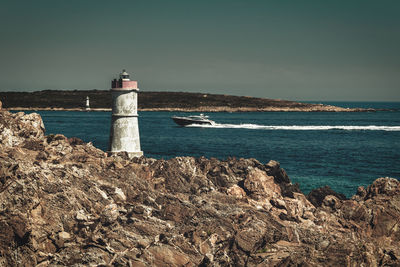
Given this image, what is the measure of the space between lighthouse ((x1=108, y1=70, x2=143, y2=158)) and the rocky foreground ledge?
11.8ft

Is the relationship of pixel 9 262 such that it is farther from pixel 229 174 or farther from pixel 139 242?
pixel 229 174

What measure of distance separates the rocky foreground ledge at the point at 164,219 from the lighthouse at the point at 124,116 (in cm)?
360

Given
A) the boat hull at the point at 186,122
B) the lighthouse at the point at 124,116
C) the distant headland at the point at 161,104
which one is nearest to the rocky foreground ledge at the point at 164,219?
the lighthouse at the point at 124,116

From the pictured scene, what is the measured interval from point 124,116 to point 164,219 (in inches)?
351

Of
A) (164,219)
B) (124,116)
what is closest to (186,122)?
(124,116)

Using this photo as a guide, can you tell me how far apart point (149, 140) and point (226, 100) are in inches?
5386

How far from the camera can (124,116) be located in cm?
2030

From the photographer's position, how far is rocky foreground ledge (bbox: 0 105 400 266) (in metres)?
10.4

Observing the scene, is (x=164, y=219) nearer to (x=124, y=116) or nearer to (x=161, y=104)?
(x=124, y=116)

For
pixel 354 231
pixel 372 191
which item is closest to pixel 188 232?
pixel 354 231

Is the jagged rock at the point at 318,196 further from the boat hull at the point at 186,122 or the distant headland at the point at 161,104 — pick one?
the distant headland at the point at 161,104

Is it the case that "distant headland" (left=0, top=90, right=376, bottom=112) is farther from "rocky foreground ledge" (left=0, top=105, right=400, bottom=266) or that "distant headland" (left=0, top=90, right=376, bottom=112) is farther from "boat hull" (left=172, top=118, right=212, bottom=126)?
"rocky foreground ledge" (left=0, top=105, right=400, bottom=266)

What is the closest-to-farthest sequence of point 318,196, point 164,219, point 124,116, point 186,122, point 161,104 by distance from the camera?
point 164,219 < point 318,196 < point 124,116 < point 186,122 < point 161,104

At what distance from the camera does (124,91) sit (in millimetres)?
19922
